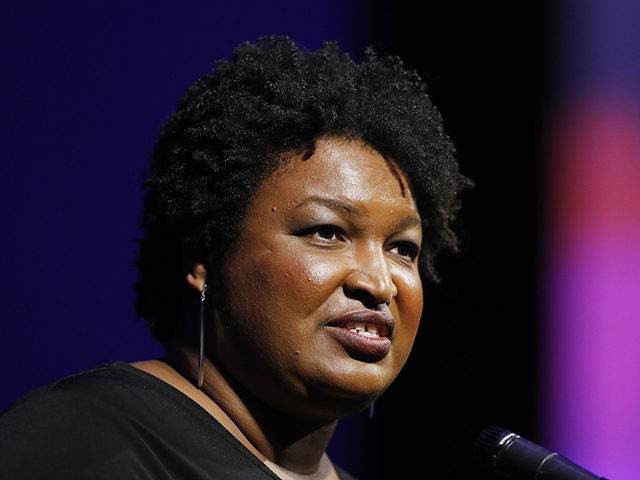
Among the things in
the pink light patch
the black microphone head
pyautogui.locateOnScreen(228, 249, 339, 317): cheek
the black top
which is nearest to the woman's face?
pyautogui.locateOnScreen(228, 249, 339, 317): cheek

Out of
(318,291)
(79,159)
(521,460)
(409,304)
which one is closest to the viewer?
(521,460)

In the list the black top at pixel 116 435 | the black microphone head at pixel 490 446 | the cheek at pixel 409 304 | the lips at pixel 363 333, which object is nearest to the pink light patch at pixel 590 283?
the cheek at pixel 409 304

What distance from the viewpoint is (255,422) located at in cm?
190

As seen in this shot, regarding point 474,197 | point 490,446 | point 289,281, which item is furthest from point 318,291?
point 474,197

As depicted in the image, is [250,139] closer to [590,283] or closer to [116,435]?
[116,435]

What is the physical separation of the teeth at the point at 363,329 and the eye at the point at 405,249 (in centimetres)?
19

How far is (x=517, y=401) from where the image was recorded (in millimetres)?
2682

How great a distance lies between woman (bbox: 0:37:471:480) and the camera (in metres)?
1.72

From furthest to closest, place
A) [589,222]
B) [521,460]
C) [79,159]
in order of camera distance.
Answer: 1. [589,222]
2. [79,159]
3. [521,460]

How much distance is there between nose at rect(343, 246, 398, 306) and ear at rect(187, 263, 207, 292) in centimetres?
29

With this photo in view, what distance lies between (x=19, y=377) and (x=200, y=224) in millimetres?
649

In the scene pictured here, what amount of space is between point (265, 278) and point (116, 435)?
15.3 inches

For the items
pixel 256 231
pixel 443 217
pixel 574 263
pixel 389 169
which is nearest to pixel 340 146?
pixel 389 169

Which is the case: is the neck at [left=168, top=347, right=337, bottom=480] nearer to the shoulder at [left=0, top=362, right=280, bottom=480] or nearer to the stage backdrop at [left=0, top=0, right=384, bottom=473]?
the shoulder at [left=0, top=362, right=280, bottom=480]
